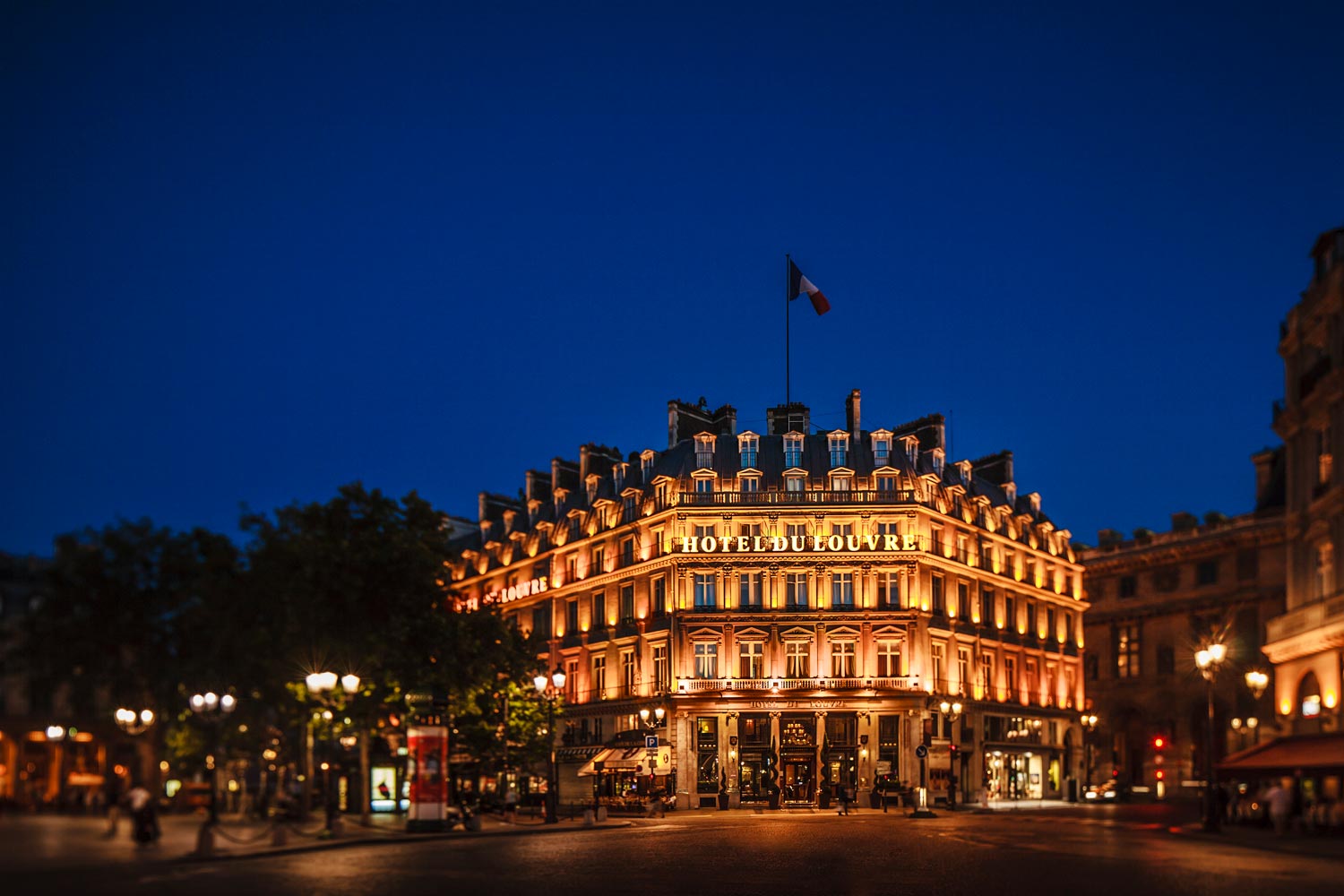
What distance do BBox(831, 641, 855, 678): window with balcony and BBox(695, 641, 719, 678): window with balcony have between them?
619 cm

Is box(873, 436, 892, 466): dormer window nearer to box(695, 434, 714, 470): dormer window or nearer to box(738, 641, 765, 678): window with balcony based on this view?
box(695, 434, 714, 470): dormer window

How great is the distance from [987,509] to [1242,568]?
17018mm

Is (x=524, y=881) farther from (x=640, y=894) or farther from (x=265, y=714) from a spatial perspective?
(x=265, y=714)

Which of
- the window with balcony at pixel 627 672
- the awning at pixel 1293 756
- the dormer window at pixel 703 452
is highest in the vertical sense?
the dormer window at pixel 703 452

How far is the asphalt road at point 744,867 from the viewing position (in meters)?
21.8

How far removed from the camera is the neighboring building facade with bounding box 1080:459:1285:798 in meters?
80.9

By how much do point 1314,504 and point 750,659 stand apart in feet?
113

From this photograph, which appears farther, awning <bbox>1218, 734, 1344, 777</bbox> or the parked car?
the parked car

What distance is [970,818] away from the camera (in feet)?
172

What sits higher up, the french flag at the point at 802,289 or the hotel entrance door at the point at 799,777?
the french flag at the point at 802,289

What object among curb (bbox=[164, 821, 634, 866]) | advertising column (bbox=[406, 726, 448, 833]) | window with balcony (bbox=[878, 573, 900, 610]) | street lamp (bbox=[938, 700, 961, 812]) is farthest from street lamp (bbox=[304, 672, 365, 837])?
window with balcony (bbox=[878, 573, 900, 610])

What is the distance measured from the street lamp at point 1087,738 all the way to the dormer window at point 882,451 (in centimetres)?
2398

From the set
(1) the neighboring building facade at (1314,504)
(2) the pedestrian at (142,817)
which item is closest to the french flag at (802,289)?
(1) the neighboring building facade at (1314,504)

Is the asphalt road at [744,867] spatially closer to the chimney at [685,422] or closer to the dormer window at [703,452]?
the dormer window at [703,452]
